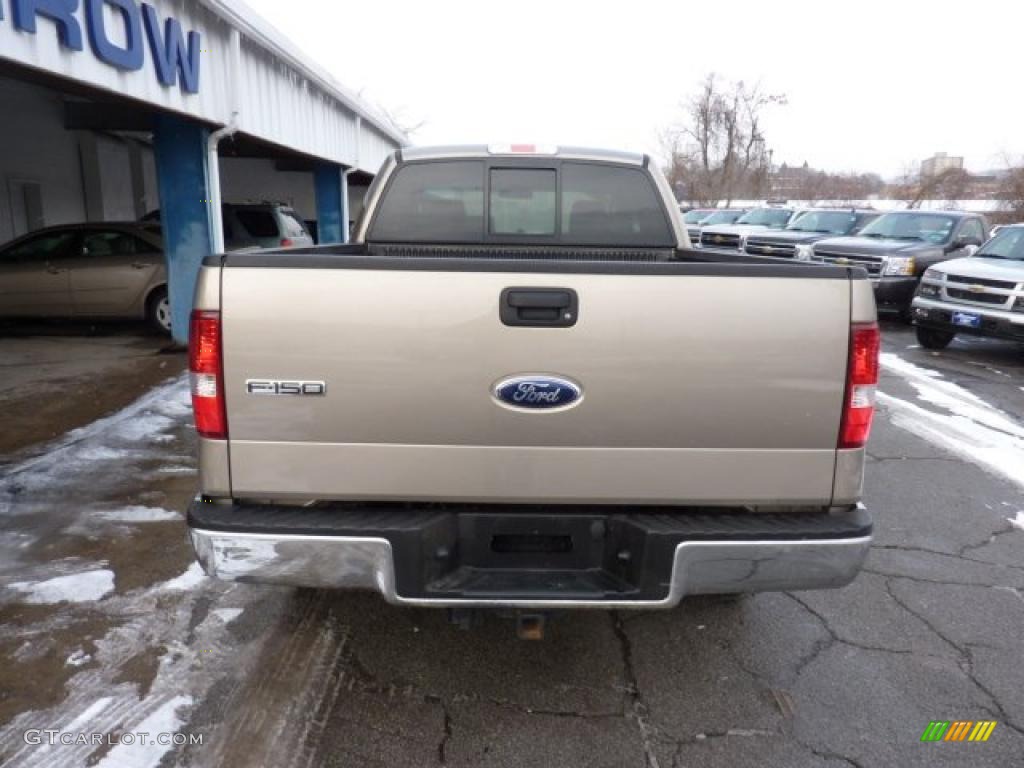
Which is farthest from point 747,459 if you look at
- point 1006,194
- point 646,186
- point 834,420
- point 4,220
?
point 1006,194

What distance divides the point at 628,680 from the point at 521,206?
2688mm

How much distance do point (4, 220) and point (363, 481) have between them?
1324 centimetres

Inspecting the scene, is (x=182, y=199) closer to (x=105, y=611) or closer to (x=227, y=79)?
(x=227, y=79)

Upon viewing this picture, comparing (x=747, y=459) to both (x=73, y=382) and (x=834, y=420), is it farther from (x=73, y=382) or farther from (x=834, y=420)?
(x=73, y=382)

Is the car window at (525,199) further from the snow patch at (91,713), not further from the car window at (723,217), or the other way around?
the car window at (723,217)

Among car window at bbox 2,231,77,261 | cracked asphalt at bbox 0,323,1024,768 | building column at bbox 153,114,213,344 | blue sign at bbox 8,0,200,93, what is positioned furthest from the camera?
car window at bbox 2,231,77,261

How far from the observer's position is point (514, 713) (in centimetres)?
280

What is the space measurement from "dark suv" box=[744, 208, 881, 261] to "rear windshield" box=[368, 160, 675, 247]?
11635 mm

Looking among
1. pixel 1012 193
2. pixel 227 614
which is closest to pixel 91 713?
pixel 227 614

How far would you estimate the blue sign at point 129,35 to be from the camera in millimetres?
5449

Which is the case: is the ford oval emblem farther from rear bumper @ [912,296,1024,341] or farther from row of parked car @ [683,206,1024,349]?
rear bumper @ [912,296,1024,341]

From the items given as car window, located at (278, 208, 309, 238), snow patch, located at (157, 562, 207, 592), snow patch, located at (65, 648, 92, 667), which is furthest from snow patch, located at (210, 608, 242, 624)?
car window, located at (278, 208, 309, 238)

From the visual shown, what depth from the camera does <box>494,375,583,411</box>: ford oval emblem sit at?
240 centimetres

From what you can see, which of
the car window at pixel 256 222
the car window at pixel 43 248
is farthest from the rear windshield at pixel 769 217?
the car window at pixel 43 248
